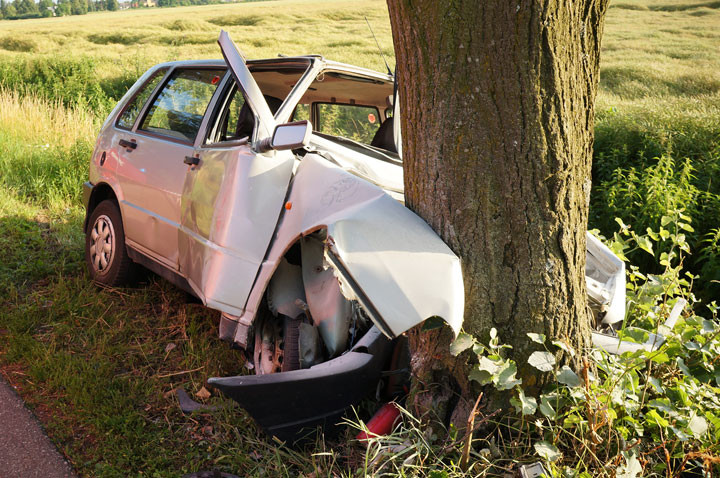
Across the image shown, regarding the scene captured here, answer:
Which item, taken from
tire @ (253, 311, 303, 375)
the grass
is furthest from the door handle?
tire @ (253, 311, 303, 375)

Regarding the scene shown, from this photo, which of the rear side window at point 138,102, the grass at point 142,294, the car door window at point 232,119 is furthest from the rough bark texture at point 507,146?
the rear side window at point 138,102

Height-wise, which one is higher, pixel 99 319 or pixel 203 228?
pixel 203 228

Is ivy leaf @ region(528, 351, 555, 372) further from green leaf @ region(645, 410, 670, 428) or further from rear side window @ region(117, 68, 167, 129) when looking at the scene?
rear side window @ region(117, 68, 167, 129)

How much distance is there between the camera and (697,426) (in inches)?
87.6

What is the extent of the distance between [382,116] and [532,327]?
9.16 ft

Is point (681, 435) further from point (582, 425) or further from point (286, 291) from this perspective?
point (286, 291)

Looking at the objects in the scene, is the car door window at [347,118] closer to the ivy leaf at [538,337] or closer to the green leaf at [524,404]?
the ivy leaf at [538,337]

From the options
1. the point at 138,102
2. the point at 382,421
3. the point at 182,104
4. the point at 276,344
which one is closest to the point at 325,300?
the point at 276,344

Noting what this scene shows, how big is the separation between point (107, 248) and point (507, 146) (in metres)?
3.59

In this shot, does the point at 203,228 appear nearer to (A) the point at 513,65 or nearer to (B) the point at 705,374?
(A) the point at 513,65

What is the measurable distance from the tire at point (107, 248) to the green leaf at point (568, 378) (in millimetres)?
3488

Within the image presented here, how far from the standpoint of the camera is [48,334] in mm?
4227

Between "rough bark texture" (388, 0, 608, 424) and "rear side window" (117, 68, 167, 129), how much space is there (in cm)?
282

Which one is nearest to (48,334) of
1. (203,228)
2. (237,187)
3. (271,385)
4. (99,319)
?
(99,319)
